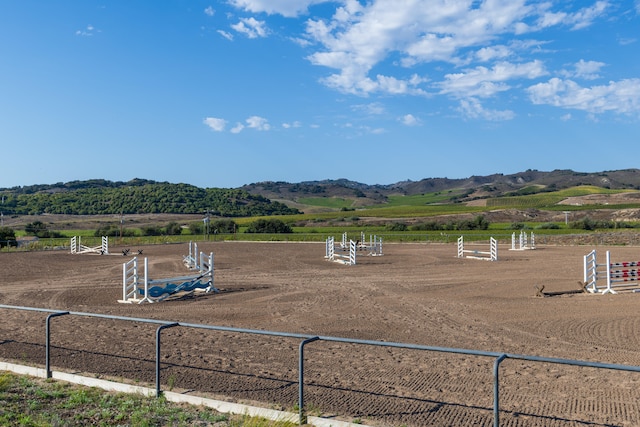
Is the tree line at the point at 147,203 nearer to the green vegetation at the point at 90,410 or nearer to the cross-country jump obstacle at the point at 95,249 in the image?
the cross-country jump obstacle at the point at 95,249

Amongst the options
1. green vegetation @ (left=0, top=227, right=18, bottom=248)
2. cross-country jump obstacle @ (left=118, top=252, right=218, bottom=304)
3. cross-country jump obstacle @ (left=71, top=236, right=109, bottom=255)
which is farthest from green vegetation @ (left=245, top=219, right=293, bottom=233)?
cross-country jump obstacle @ (left=118, top=252, right=218, bottom=304)

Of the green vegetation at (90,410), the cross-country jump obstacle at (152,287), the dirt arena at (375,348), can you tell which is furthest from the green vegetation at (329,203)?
the green vegetation at (90,410)

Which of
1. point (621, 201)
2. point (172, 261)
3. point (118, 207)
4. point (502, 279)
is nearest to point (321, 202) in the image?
point (118, 207)

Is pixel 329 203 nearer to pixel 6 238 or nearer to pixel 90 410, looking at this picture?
pixel 6 238

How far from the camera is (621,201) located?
110m

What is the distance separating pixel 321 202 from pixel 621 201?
3953 inches

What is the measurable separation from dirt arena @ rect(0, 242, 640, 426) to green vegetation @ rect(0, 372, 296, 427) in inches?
31.3

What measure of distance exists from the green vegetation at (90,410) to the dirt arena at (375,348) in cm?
79

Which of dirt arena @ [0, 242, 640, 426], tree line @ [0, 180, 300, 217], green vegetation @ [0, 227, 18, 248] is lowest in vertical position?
dirt arena @ [0, 242, 640, 426]

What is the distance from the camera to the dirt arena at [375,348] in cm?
Result: 786

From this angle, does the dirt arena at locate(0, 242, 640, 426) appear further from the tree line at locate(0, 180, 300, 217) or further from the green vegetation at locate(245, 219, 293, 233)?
the tree line at locate(0, 180, 300, 217)

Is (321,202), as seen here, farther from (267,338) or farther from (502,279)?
(267,338)

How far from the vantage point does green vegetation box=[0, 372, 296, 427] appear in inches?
266

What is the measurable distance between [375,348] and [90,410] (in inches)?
237
